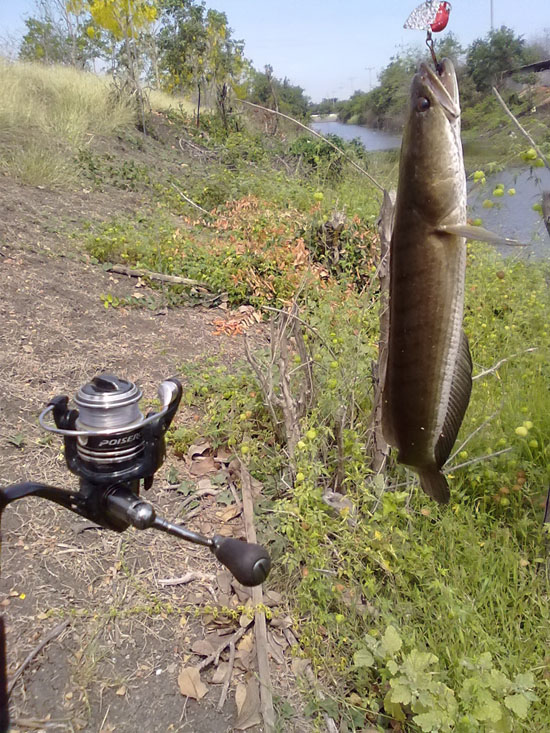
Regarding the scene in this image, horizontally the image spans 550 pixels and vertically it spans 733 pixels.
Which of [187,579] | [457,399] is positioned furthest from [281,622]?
[457,399]

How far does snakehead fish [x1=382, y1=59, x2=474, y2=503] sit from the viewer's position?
3.39 ft

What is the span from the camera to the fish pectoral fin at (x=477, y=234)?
3.21 feet

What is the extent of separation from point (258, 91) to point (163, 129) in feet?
37.6

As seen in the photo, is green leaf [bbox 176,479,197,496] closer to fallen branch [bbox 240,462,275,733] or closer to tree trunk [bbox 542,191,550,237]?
fallen branch [bbox 240,462,275,733]

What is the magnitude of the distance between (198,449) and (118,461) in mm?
2030

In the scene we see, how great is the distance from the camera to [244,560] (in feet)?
4.00

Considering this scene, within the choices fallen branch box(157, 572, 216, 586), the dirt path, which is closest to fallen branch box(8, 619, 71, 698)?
the dirt path

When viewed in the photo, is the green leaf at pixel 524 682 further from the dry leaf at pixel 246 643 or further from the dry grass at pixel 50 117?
the dry grass at pixel 50 117

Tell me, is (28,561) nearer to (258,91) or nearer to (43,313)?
(43,313)

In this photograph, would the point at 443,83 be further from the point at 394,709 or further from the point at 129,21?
the point at 129,21

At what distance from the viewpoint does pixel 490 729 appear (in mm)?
1637

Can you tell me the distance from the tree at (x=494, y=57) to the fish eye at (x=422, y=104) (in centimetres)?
92

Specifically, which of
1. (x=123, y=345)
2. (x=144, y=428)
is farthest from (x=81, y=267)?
(x=144, y=428)

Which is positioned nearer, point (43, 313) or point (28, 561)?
point (28, 561)
